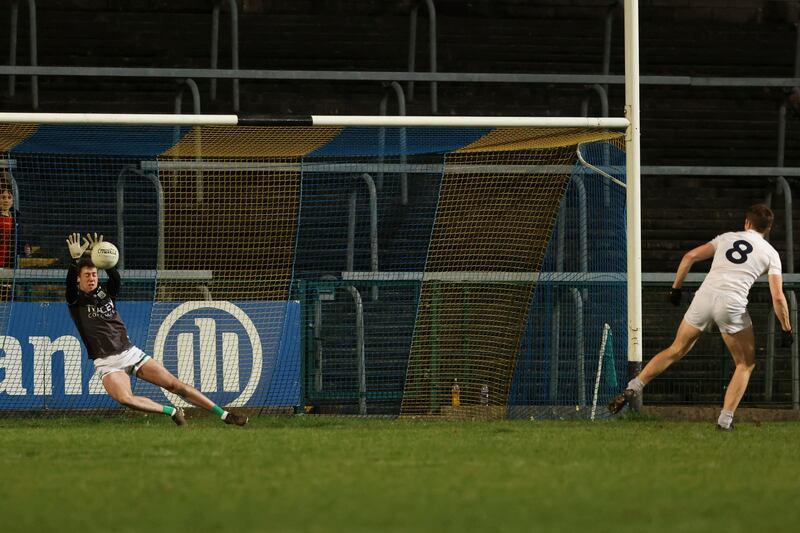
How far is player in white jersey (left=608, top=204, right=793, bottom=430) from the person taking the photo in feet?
37.6

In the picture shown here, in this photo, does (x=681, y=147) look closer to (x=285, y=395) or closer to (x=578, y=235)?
(x=578, y=235)

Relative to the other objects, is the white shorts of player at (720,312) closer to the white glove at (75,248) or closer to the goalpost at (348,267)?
the goalpost at (348,267)

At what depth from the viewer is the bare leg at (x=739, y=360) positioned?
37.3 feet

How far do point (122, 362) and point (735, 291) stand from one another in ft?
17.3

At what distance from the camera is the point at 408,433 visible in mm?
10992

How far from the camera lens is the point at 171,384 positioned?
38.6ft

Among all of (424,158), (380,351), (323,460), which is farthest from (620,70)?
(323,460)

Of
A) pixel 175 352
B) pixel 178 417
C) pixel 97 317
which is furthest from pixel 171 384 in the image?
pixel 175 352

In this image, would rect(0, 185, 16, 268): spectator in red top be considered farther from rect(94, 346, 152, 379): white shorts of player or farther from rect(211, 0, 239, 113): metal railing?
rect(211, 0, 239, 113): metal railing

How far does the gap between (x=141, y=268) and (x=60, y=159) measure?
5.52 feet

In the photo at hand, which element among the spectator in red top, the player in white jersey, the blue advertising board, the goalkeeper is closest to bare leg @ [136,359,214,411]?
the goalkeeper

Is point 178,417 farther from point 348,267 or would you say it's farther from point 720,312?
point 720,312

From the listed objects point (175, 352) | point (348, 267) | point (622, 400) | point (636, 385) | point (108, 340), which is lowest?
point (622, 400)

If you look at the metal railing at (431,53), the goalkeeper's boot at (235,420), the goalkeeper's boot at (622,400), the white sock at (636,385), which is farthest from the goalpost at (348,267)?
the metal railing at (431,53)
